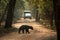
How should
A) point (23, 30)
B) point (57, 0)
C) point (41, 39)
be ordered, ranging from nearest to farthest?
point (57, 0) < point (41, 39) < point (23, 30)

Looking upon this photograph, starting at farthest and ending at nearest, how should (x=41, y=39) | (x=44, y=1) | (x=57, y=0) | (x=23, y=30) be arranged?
1. (x=44, y=1)
2. (x=23, y=30)
3. (x=41, y=39)
4. (x=57, y=0)

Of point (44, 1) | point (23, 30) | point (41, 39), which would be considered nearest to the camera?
point (41, 39)

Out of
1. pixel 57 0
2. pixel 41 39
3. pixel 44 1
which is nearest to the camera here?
pixel 57 0

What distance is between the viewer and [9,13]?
23281mm

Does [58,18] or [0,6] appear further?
[0,6]

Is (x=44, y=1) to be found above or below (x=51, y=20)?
above

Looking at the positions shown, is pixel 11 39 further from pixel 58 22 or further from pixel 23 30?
pixel 58 22

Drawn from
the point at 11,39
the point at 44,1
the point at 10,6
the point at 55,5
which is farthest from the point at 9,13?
the point at 55,5

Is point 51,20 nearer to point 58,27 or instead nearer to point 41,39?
point 41,39

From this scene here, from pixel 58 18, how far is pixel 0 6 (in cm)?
1566

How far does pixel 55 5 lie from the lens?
930 centimetres

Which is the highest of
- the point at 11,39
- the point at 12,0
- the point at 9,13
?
the point at 12,0

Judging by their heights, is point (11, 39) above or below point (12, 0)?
below

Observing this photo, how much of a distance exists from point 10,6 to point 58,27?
14.7 metres
